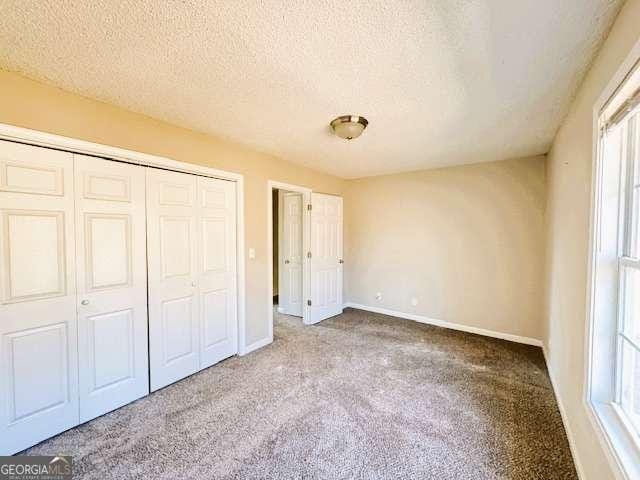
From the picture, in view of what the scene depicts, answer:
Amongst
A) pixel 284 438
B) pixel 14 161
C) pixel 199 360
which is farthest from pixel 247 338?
pixel 14 161

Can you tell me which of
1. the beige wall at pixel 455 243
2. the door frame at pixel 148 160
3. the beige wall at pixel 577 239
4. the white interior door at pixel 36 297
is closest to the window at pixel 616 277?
the beige wall at pixel 577 239

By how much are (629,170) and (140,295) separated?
129 inches

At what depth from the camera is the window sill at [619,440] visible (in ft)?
3.33

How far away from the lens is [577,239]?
183cm

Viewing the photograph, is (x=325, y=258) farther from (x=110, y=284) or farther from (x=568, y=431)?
(x=568, y=431)

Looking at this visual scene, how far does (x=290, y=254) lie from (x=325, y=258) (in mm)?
665

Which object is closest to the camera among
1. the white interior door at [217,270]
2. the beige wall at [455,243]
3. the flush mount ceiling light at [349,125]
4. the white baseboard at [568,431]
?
the white baseboard at [568,431]

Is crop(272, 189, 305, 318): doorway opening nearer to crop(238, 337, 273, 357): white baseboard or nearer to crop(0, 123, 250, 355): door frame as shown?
crop(238, 337, 273, 357): white baseboard

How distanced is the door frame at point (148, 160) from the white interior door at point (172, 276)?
3.7 inches

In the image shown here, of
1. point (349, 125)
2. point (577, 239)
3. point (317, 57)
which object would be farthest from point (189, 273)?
point (577, 239)

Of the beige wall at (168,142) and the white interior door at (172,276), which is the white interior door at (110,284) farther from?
the beige wall at (168,142)

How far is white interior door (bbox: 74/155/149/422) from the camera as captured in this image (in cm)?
205

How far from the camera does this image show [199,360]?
2.82 metres

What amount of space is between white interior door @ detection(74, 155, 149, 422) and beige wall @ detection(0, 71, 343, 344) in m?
0.23
